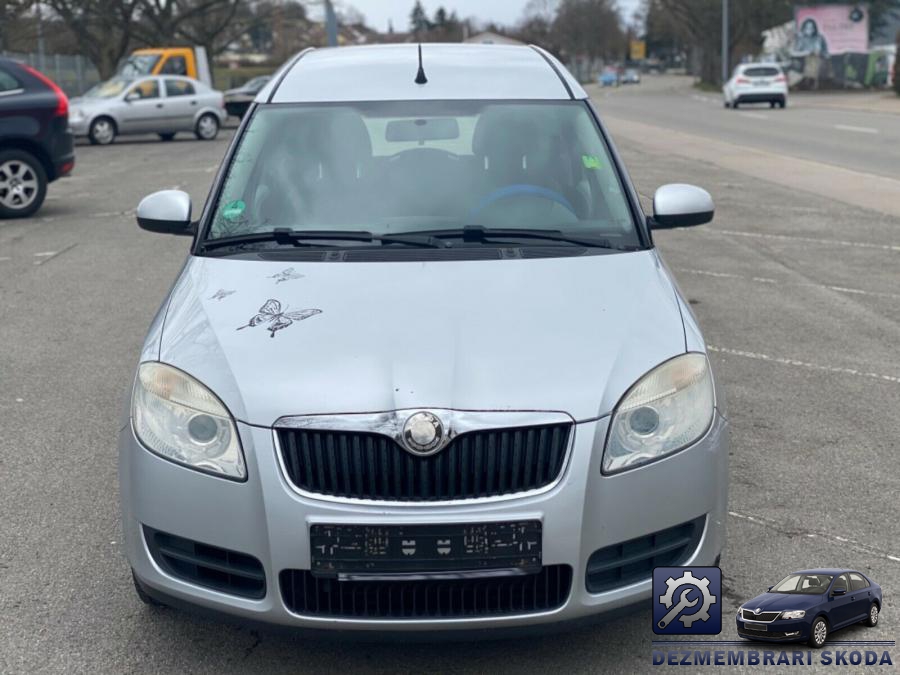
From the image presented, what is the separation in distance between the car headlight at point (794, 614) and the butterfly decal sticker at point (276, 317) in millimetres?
1575

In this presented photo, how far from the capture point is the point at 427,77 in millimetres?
4988

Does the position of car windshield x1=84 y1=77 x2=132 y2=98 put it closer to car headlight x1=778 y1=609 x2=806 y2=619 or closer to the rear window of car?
the rear window of car

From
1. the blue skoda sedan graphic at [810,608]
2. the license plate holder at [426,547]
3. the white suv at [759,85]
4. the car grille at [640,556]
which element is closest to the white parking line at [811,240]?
the blue skoda sedan graphic at [810,608]

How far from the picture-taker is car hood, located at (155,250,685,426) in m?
3.19

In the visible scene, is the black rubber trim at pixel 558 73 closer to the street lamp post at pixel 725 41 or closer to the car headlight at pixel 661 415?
the car headlight at pixel 661 415

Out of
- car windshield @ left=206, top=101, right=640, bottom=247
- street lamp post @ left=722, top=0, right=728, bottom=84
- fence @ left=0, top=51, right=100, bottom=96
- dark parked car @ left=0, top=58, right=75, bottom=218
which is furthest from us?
street lamp post @ left=722, top=0, right=728, bottom=84

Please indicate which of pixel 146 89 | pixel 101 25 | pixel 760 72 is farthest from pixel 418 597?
pixel 101 25

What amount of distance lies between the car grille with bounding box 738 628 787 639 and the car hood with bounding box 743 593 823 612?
64 millimetres

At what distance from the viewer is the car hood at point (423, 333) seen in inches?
126

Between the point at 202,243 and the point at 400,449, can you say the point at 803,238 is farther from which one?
the point at 400,449

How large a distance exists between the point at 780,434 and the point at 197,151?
22.2 meters

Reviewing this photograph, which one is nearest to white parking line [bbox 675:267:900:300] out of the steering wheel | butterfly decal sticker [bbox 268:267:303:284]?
the steering wheel

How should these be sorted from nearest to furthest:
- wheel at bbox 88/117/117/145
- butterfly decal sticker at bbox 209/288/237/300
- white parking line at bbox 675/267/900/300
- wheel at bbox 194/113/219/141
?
butterfly decal sticker at bbox 209/288/237/300
white parking line at bbox 675/267/900/300
wheel at bbox 88/117/117/145
wheel at bbox 194/113/219/141

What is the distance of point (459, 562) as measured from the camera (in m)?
3.06
